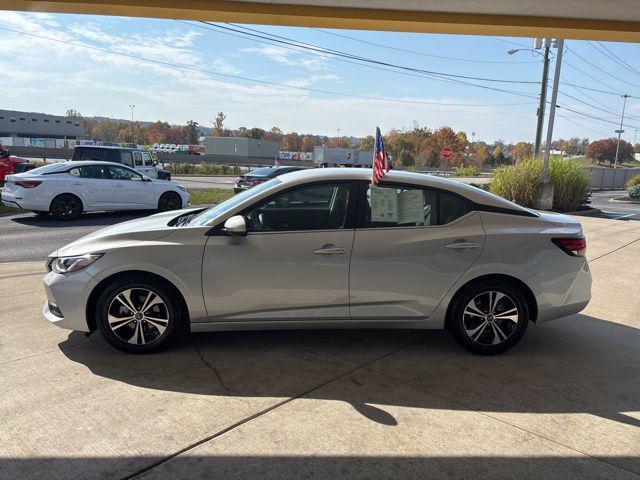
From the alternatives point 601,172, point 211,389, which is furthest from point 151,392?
point 601,172

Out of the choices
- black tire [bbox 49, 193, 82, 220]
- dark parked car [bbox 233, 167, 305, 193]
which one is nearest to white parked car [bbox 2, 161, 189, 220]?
black tire [bbox 49, 193, 82, 220]

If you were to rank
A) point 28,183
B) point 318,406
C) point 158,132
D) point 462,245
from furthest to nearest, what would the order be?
1. point 158,132
2. point 28,183
3. point 462,245
4. point 318,406

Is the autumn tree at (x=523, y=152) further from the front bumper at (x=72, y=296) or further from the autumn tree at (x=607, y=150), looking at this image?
the front bumper at (x=72, y=296)

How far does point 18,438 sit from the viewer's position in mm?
2916

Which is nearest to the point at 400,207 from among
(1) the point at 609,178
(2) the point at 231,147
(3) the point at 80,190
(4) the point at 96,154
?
(3) the point at 80,190

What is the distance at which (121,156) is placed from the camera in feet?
57.5

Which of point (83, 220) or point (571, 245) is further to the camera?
point (83, 220)

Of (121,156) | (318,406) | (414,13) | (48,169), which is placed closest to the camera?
(318,406)

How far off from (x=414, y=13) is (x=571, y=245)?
13.8 ft

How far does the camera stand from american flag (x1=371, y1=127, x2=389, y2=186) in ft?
13.8

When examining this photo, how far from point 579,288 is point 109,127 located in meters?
153

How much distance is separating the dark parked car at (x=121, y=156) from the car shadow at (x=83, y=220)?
354 centimetres

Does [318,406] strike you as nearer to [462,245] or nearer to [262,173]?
[462,245]

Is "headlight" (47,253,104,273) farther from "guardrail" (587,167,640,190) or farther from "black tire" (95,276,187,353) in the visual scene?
"guardrail" (587,167,640,190)
